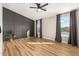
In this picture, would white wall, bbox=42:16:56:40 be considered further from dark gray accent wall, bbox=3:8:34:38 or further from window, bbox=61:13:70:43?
dark gray accent wall, bbox=3:8:34:38

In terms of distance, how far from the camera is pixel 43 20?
9.96 meters

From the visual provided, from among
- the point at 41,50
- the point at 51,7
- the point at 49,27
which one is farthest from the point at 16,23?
the point at 41,50

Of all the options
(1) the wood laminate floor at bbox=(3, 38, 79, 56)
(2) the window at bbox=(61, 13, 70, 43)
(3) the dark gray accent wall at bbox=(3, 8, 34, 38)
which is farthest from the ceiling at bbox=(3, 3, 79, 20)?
(1) the wood laminate floor at bbox=(3, 38, 79, 56)

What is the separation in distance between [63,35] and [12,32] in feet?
15.7

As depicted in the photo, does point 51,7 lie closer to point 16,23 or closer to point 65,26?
point 65,26

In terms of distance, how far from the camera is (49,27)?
8.73m

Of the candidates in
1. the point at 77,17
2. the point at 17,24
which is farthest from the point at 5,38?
the point at 77,17

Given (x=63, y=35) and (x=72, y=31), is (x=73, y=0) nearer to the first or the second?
(x=72, y=31)

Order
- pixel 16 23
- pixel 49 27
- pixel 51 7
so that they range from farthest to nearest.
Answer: pixel 16 23 < pixel 49 27 < pixel 51 7

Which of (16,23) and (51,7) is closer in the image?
(51,7)

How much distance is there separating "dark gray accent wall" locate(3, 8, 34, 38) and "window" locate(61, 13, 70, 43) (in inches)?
184

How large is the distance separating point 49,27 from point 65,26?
6.88 feet

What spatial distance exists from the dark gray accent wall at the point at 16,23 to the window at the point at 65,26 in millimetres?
4684

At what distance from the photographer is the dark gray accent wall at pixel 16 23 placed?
907cm
